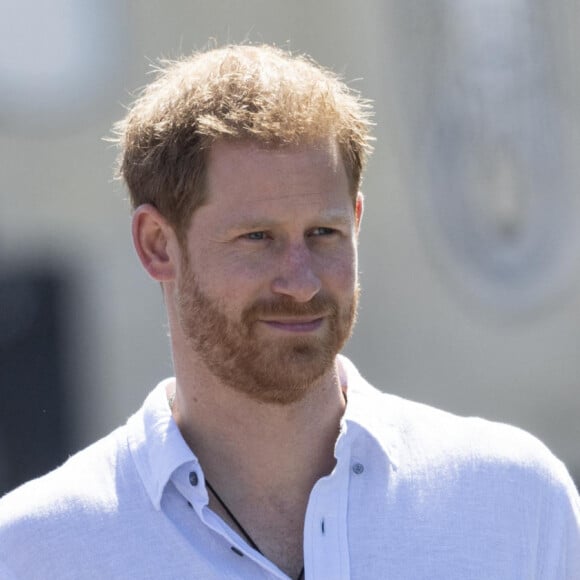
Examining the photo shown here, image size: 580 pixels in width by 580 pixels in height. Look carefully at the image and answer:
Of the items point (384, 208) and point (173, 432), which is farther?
point (384, 208)

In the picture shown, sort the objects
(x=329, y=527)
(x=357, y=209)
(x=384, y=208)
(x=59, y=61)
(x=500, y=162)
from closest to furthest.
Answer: (x=329, y=527), (x=357, y=209), (x=59, y=61), (x=500, y=162), (x=384, y=208)

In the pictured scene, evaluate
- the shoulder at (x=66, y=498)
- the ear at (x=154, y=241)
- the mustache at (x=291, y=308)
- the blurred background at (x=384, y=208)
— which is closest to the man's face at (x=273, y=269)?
the mustache at (x=291, y=308)

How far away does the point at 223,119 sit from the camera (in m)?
2.36

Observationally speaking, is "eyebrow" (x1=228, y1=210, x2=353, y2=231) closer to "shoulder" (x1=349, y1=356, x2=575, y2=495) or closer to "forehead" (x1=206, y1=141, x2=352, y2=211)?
"forehead" (x1=206, y1=141, x2=352, y2=211)

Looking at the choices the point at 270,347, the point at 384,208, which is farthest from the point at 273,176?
the point at 384,208

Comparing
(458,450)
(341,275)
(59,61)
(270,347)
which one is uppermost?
(59,61)

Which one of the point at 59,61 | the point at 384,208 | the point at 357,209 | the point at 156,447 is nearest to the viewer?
the point at 156,447

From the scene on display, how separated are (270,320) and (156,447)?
1.00ft

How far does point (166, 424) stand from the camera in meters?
2.38

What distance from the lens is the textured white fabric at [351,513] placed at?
7.17 feet

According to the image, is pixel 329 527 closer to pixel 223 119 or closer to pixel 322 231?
pixel 322 231

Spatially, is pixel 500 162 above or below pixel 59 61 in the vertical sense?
below

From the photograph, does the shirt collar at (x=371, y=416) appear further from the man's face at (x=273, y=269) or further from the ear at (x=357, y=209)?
the ear at (x=357, y=209)

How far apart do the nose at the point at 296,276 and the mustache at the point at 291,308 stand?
12 millimetres
